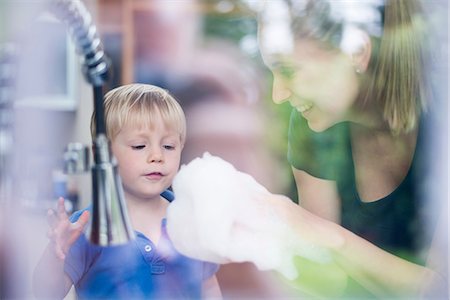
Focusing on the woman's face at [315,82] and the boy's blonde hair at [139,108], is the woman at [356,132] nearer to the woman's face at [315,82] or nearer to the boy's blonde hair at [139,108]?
the woman's face at [315,82]

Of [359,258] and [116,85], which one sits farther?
[359,258]

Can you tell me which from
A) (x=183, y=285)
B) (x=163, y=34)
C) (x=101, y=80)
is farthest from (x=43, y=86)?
(x=183, y=285)

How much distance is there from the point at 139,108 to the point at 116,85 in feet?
0.38

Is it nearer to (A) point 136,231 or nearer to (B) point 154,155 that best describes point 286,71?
(B) point 154,155

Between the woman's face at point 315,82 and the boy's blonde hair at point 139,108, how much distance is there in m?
0.36

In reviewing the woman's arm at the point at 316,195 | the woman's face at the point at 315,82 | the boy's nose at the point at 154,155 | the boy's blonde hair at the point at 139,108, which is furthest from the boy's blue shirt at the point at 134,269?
the woman's face at the point at 315,82

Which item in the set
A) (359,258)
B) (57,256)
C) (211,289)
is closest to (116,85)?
(57,256)

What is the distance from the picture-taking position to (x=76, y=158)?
2975mm

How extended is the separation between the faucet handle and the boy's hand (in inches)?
4.6

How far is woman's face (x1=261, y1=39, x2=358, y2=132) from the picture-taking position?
118 inches

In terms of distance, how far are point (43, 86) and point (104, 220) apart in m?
0.52

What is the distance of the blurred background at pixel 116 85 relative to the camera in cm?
296

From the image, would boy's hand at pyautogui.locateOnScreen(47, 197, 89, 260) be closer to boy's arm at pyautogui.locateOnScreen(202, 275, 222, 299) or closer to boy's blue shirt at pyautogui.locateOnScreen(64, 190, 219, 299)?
boy's blue shirt at pyautogui.locateOnScreen(64, 190, 219, 299)

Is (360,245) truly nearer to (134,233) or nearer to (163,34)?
(134,233)
